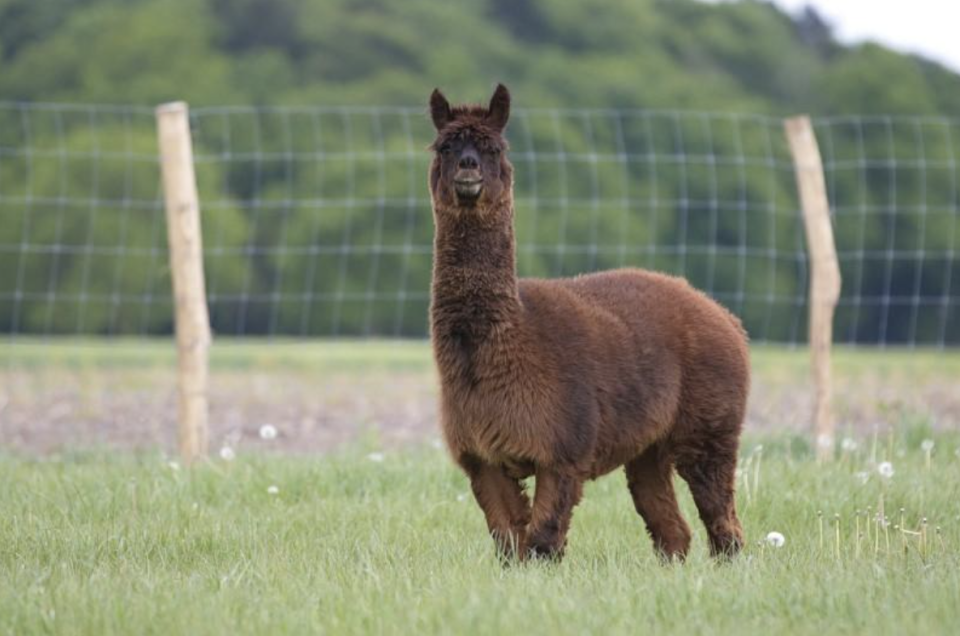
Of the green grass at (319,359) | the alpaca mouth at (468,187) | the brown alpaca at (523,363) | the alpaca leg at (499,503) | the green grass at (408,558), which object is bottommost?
the green grass at (319,359)

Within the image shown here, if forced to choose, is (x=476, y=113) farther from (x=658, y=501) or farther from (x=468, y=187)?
(x=658, y=501)

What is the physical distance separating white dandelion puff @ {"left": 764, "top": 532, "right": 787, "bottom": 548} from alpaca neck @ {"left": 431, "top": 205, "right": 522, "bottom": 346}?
1.44m

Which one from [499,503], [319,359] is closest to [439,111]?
[499,503]

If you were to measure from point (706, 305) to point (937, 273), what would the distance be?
29.6 meters

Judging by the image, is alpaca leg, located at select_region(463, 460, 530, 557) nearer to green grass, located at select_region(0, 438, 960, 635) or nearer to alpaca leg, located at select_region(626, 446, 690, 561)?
green grass, located at select_region(0, 438, 960, 635)

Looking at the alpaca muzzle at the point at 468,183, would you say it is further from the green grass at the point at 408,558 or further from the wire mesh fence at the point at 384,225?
the wire mesh fence at the point at 384,225

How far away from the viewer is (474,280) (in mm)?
5879

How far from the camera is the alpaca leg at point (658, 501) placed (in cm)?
646

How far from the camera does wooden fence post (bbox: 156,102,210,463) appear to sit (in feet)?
29.8

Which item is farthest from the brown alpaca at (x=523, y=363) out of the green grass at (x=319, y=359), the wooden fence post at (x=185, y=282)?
the green grass at (x=319, y=359)

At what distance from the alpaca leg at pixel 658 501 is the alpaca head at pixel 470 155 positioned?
4.37ft

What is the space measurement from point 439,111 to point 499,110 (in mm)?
226

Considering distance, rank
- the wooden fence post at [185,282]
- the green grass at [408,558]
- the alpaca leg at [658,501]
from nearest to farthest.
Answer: the green grass at [408,558] → the alpaca leg at [658,501] → the wooden fence post at [185,282]

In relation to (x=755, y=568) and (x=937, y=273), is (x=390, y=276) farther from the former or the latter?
(x=755, y=568)
